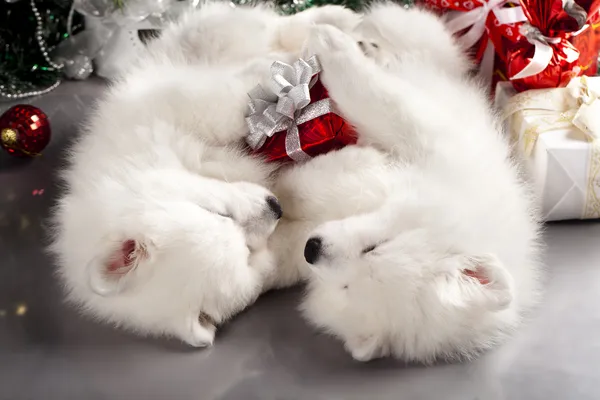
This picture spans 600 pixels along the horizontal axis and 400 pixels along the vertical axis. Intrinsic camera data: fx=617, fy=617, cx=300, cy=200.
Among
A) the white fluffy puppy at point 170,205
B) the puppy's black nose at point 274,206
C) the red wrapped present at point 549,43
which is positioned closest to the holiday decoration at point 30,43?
the white fluffy puppy at point 170,205

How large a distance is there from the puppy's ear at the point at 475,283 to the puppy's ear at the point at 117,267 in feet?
2.80

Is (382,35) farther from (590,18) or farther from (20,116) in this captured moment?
(20,116)

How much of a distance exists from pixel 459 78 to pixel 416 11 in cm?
33

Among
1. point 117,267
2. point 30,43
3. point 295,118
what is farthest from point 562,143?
point 30,43

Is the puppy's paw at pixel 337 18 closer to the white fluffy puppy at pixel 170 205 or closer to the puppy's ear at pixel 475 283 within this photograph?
the white fluffy puppy at pixel 170 205

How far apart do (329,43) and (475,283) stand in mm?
1015

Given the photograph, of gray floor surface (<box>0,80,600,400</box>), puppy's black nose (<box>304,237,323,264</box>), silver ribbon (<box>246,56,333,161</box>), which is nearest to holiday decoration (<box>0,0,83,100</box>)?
gray floor surface (<box>0,80,600,400</box>)

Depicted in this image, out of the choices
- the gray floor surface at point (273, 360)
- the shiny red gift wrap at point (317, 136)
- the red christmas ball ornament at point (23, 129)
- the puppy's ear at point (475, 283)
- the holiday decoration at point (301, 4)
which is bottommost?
the gray floor surface at point (273, 360)

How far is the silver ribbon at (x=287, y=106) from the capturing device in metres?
2.15

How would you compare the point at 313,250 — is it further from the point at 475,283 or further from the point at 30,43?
the point at 30,43

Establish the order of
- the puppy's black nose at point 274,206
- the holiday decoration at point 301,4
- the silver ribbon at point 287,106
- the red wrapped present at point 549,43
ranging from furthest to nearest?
the holiday decoration at point 301,4 → the red wrapped present at point 549,43 → the silver ribbon at point 287,106 → the puppy's black nose at point 274,206

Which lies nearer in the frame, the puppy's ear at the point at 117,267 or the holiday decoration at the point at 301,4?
the puppy's ear at the point at 117,267

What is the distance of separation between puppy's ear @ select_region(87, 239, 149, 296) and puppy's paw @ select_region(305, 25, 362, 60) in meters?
0.95

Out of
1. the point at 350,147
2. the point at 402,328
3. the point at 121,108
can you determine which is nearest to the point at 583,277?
the point at 402,328
